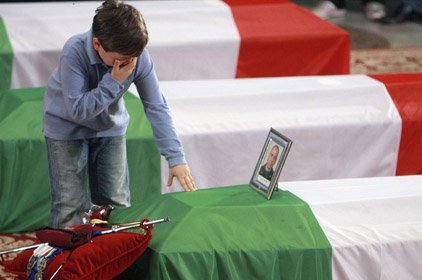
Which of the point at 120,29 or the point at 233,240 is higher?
the point at 120,29

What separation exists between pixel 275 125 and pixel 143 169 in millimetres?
535

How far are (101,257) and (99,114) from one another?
504mm

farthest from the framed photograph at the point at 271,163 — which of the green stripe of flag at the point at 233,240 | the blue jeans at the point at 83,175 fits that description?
the blue jeans at the point at 83,175

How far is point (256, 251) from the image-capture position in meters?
2.44

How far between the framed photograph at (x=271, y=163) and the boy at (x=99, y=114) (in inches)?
7.6

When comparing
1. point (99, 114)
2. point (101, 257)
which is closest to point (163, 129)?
point (99, 114)

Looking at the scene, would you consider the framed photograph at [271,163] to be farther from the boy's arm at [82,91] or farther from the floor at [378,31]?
the floor at [378,31]

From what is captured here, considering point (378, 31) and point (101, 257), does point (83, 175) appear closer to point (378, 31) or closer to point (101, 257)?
point (101, 257)

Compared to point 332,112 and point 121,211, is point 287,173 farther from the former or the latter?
point 121,211

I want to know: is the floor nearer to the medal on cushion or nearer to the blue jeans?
the blue jeans

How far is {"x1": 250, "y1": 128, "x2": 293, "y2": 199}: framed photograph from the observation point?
2574 millimetres

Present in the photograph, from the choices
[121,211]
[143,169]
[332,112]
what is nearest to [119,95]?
[121,211]

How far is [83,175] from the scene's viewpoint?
9.07 feet

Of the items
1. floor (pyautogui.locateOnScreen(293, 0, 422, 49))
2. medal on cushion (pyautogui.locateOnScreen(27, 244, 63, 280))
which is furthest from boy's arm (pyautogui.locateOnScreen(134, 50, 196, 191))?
floor (pyautogui.locateOnScreen(293, 0, 422, 49))
